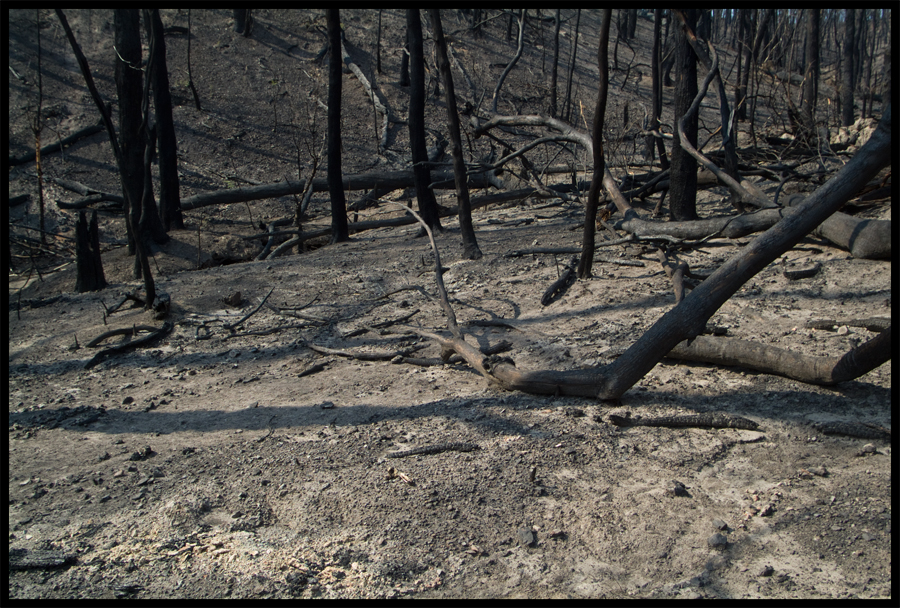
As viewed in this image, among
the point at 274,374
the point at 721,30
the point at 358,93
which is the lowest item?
the point at 274,374

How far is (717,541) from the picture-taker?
7.77 ft

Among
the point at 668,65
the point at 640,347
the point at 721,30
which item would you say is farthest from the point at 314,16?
the point at 721,30

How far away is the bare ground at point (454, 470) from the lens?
7.54ft

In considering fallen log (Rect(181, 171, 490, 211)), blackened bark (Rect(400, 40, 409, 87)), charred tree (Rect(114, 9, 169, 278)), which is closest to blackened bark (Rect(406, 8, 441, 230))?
fallen log (Rect(181, 171, 490, 211))

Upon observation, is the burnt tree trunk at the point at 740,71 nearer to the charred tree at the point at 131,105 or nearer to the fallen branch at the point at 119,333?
the fallen branch at the point at 119,333

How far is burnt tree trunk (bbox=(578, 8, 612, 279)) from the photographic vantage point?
17.3ft

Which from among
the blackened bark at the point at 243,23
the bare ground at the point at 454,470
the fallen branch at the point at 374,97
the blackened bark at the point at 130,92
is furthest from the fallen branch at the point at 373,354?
the blackened bark at the point at 243,23

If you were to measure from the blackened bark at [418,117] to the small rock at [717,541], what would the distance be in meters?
7.58

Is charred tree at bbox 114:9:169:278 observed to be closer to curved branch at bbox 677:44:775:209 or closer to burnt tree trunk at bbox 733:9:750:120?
curved branch at bbox 677:44:775:209

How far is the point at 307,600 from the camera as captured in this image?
2.22m

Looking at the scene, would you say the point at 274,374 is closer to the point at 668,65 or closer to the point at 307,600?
the point at 307,600

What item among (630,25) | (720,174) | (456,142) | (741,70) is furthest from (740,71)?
(630,25)

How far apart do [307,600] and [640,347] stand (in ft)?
7.27

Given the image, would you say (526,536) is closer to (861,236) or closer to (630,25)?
(861,236)
